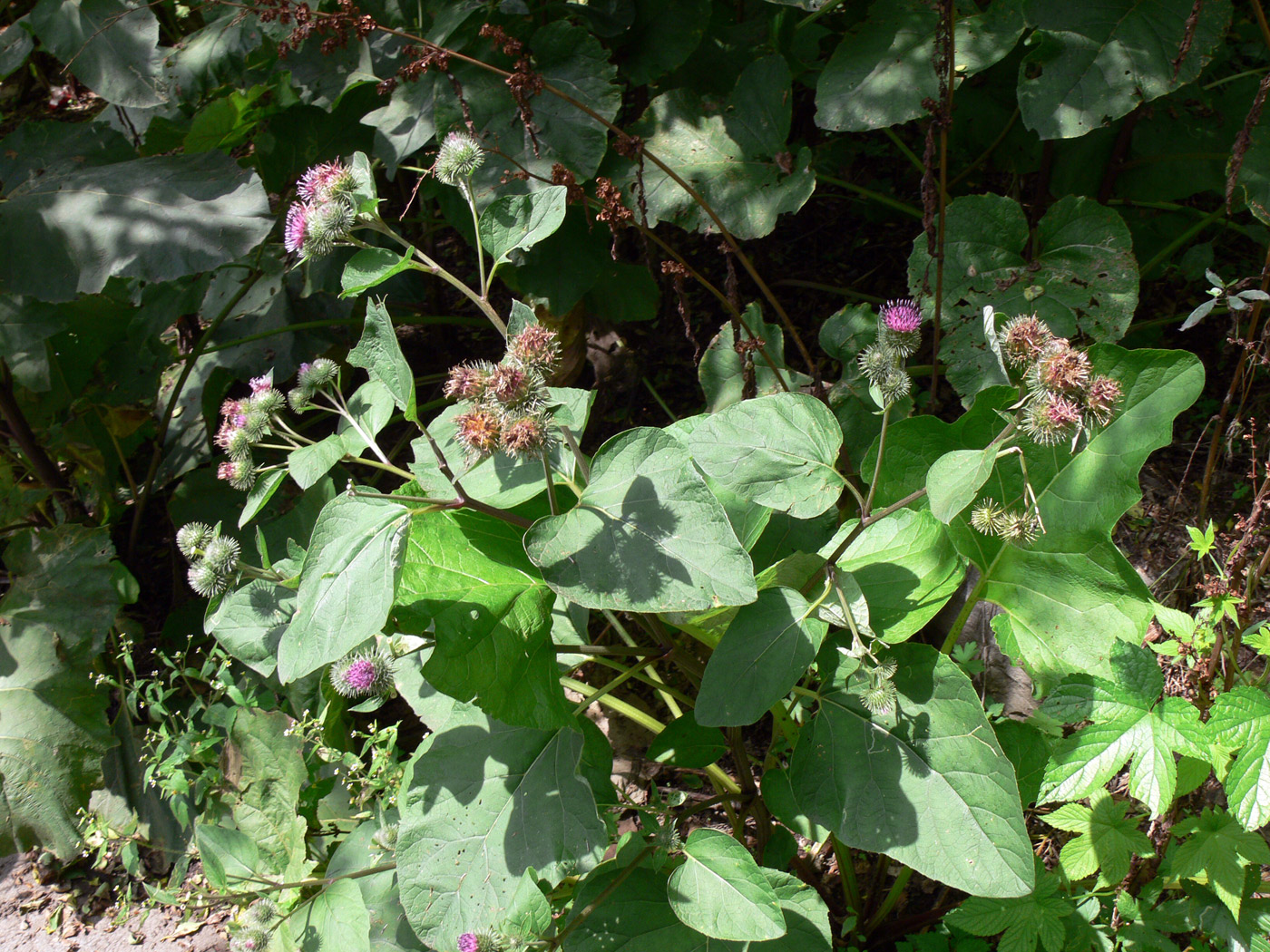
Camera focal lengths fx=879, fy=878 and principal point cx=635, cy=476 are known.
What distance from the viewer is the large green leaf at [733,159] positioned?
7.67 feet

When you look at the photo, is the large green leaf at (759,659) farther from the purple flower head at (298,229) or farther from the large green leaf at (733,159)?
the large green leaf at (733,159)

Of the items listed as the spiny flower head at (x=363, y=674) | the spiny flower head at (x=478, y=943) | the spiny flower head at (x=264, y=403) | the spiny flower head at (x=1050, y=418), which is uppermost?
the spiny flower head at (x=1050, y=418)

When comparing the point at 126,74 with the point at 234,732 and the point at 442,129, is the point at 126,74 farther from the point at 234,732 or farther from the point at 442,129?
the point at 234,732

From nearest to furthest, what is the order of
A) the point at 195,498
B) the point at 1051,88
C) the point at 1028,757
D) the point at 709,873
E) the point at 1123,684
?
the point at 709,873 < the point at 1123,684 < the point at 1028,757 < the point at 1051,88 < the point at 195,498

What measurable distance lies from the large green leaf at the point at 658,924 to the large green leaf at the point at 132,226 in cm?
187

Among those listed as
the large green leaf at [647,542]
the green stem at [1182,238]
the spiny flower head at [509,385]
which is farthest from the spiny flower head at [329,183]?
the green stem at [1182,238]

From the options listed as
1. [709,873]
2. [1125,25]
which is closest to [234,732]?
[709,873]

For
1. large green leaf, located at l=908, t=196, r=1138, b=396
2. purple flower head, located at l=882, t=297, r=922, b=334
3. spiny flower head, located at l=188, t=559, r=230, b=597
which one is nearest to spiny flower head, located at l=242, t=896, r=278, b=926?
spiny flower head, located at l=188, t=559, r=230, b=597

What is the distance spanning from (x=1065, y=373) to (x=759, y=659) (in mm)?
612

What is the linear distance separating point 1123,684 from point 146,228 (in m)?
2.59

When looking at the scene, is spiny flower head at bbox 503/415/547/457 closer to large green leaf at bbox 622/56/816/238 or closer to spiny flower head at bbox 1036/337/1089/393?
spiny flower head at bbox 1036/337/1089/393

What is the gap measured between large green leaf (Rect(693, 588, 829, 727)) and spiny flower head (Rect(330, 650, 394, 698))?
2.01 feet

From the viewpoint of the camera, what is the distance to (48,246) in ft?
8.02

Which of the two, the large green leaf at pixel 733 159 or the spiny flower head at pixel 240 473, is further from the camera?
the large green leaf at pixel 733 159
